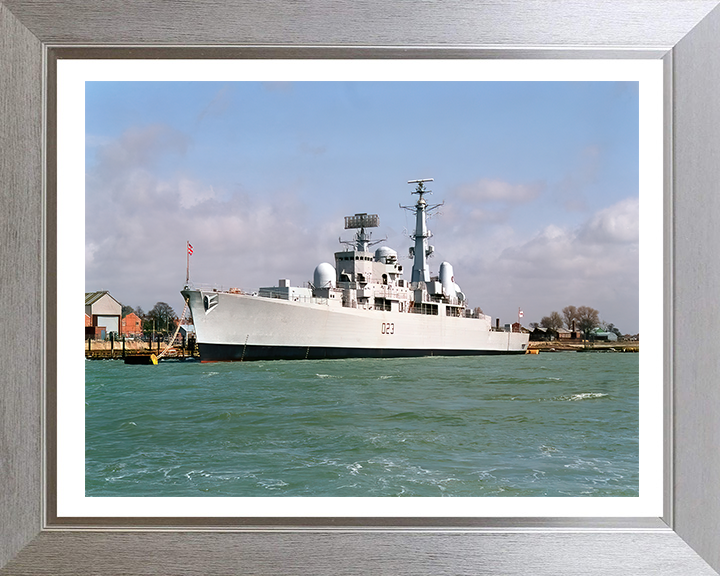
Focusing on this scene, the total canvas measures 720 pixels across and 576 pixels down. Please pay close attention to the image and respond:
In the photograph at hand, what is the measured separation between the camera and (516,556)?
3.88 feet

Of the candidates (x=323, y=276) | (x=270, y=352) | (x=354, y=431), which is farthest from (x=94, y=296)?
(x=354, y=431)

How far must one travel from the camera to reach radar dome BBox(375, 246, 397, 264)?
1677cm

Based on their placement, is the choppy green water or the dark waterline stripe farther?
the dark waterline stripe

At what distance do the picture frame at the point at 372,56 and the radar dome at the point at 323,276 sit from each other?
1352 cm

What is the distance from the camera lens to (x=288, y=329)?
1283 centimetres

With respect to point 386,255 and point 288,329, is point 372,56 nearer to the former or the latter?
point 288,329

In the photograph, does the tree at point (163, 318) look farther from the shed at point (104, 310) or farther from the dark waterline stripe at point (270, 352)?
the dark waterline stripe at point (270, 352)

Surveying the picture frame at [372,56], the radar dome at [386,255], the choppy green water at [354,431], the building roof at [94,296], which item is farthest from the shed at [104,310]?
the picture frame at [372,56]

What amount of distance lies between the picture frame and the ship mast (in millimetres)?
17263

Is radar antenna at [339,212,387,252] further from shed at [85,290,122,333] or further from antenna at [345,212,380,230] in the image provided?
shed at [85,290,122,333]

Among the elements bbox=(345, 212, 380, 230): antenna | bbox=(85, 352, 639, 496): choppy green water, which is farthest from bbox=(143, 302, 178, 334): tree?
bbox=(345, 212, 380, 230): antenna

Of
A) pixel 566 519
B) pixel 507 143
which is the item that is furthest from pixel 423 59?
pixel 507 143

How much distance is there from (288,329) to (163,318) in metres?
10.0

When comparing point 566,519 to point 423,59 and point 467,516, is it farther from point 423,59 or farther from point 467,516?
point 423,59
